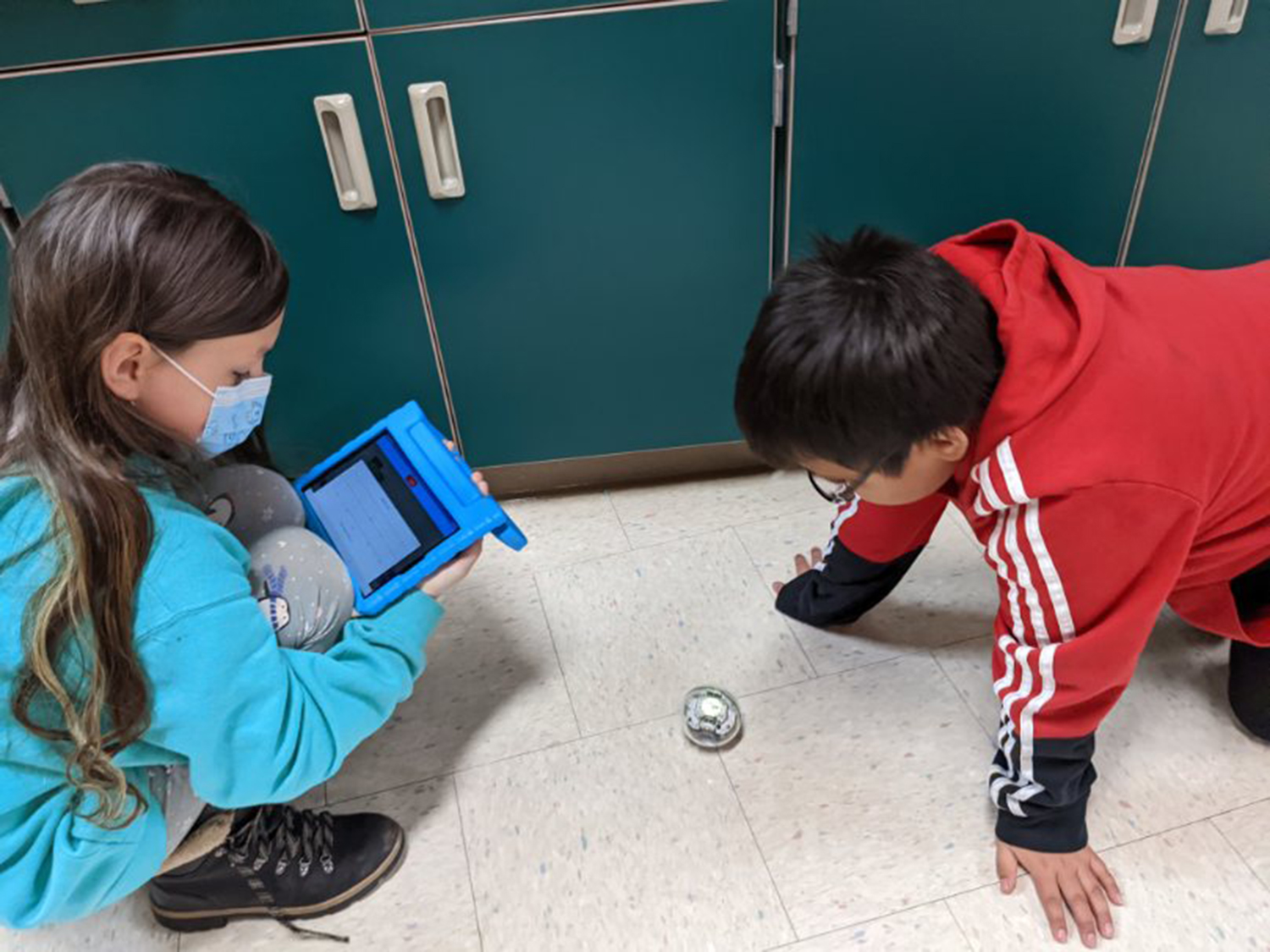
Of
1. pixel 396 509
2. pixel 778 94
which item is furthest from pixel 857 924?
pixel 778 94

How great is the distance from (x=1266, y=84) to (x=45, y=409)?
1.60m

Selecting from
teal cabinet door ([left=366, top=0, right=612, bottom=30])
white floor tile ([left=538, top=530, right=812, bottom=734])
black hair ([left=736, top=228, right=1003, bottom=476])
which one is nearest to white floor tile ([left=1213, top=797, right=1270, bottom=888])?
white floor tile ([left=538, top=530, right=812, bottom=734])

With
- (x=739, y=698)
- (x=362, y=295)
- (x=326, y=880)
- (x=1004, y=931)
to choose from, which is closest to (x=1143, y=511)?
(x=1004, y=931)

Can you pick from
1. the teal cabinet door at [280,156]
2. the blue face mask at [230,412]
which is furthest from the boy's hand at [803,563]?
the blue face mask at [230,412]

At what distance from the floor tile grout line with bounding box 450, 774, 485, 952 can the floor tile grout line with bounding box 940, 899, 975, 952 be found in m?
0.52

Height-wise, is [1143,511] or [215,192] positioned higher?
[215,192]

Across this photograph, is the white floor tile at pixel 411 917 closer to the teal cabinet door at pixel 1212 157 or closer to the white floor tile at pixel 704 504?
the white floor tile at pixel 704 504

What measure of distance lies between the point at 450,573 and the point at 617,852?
39 centimetres

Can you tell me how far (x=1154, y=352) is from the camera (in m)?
0.81

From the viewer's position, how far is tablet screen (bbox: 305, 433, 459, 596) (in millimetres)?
1086

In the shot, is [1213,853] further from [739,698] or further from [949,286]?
[949,286]

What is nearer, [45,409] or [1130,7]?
[45,409]

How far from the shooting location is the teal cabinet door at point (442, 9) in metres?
1.14

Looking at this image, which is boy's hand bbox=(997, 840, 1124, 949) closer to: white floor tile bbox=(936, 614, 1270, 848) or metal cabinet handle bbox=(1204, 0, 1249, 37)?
white floor tile bbox=(936, 614, 1270, 848)
